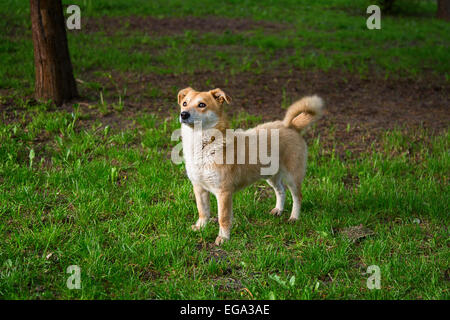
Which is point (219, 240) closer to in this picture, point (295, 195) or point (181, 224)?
point (181, 224)

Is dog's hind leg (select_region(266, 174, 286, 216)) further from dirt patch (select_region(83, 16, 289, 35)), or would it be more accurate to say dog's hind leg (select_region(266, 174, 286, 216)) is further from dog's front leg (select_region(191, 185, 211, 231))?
dirt patch (select_region(83, 16, 289, 35))

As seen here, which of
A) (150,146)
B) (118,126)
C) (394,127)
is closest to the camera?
(150,146)

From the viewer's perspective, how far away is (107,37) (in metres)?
10.8

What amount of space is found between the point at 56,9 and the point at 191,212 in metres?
4.02

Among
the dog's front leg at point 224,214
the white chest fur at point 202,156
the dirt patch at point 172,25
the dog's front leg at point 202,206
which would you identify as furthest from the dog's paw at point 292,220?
the dirt patch at point 172,25

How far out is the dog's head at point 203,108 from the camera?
3.80 metres

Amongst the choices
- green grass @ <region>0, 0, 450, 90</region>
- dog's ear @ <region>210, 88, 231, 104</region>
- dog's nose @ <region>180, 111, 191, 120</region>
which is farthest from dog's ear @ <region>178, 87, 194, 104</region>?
green grass @ <region>0, 0, 450, 90</region>

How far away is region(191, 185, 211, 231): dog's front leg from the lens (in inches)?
167

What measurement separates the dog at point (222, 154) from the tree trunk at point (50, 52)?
11.1ft

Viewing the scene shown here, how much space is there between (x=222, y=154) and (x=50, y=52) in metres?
4.00

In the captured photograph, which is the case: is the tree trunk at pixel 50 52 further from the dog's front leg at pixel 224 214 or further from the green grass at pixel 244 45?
the dog's front leg at pixel 224 214

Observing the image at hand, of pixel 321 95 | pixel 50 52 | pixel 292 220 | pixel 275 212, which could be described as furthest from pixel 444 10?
pixel 292 220
